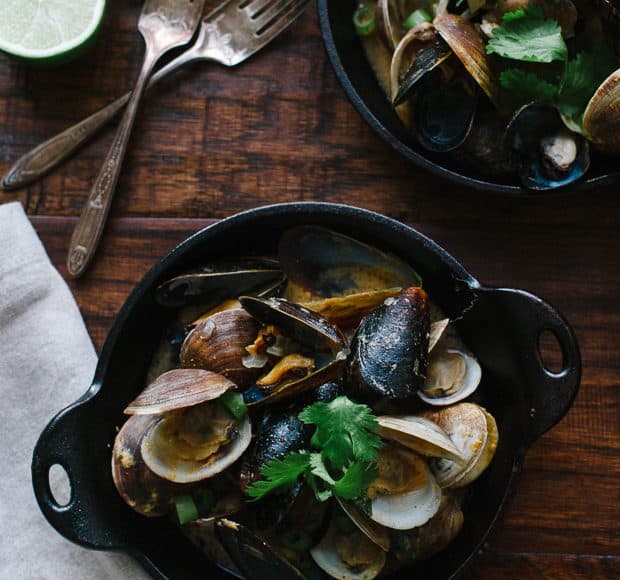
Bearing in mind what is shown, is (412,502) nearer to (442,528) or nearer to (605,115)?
(442,528)

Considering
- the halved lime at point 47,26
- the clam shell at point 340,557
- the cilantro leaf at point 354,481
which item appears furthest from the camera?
the halved lime at point 47,26

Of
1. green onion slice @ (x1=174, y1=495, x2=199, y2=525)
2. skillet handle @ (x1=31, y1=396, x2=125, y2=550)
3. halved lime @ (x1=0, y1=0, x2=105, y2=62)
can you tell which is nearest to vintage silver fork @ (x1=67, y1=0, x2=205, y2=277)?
halved lime @ (x1=0, y1=0, x2=105, y2=62)

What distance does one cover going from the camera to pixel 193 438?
1.39 meters

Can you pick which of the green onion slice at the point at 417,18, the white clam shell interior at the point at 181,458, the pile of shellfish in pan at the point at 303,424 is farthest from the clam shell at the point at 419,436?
the green onion slice at the point at 417,18

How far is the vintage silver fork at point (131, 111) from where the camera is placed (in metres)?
1.61

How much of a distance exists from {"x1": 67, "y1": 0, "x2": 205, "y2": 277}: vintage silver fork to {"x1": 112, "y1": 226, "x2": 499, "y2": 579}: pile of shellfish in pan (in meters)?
0.25

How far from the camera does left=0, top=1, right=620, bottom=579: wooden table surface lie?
5.21 ft

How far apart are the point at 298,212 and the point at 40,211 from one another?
535 millimetres

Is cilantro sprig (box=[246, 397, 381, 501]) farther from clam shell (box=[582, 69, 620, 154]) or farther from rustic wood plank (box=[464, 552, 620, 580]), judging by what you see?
clam shell (box=[582, 69, 620, 154])

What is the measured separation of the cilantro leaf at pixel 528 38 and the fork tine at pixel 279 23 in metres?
0.38

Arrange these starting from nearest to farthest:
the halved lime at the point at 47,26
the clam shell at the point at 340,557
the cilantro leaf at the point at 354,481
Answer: the cilantro leaf at the point at 354,481
the clam shell at the point at 340,557
the halved lime at the point at 47,26

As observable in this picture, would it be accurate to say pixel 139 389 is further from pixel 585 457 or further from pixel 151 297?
pixel 585 457

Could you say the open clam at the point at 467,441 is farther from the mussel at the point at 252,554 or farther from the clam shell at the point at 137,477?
the clam shell at the point at 137,477

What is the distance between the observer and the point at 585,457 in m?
1.59
